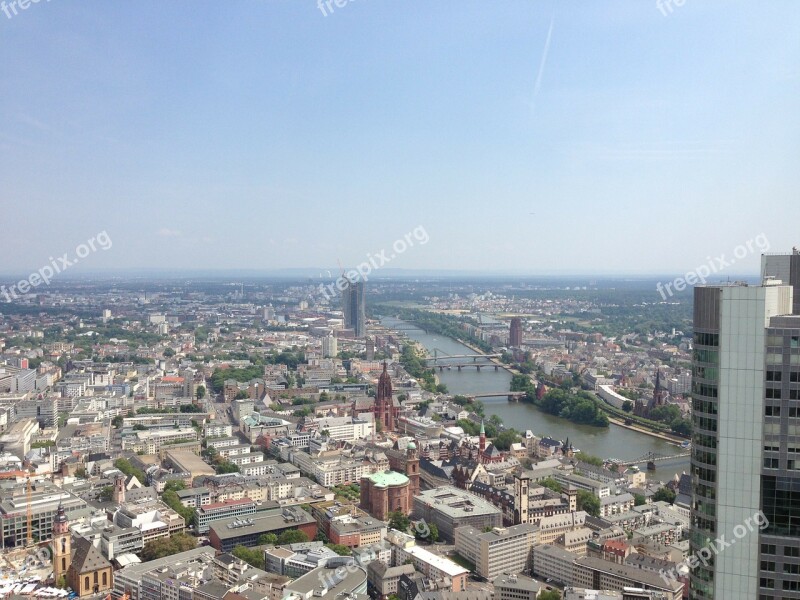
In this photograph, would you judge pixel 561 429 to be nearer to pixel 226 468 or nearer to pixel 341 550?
pixel 226 468

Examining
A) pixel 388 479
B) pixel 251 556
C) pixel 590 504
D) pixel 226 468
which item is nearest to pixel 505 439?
pixel 590 504

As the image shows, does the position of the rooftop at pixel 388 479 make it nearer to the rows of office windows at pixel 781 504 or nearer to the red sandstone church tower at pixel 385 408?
the red sandstone church tower at pixel 385 408

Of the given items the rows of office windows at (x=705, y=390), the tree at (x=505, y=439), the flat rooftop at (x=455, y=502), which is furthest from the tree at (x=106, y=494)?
the rows of office windows at (x=705, y=390)

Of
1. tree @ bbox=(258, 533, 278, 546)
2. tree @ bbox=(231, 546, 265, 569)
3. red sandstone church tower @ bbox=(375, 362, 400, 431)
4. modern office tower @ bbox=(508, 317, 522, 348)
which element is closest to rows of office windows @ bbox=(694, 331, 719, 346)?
tree @ bbox=(231, 546, 265, 569)

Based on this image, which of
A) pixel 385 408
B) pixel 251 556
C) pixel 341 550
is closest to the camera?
pixel 251 556

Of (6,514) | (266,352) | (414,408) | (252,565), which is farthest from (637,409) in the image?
(266,352)

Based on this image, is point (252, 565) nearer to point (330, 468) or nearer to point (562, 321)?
point (330, 468)

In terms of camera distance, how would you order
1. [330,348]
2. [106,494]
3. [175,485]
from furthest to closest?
1. [330,348]
2. [175,485]
3. [106,494]

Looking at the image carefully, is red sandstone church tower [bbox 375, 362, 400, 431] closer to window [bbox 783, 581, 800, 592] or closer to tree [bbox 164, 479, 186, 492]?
tree [bbox 164, 479, 186, 492]
